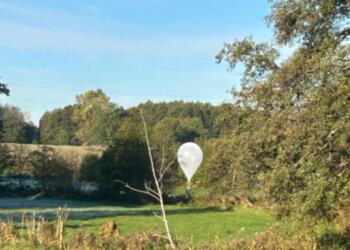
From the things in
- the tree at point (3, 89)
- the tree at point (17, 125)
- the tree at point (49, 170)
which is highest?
the tree at point (17, 125)

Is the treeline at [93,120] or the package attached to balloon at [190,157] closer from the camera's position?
the package attached to balloon at [190,157]

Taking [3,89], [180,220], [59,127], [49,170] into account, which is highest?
[59,127]

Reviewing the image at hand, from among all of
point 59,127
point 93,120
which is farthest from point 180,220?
point 59,127

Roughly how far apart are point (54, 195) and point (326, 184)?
146 ft

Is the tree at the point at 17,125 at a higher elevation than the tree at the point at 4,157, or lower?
higher

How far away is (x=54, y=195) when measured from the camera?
5303 centimetres

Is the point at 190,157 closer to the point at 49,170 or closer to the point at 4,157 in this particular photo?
the point at 4,157

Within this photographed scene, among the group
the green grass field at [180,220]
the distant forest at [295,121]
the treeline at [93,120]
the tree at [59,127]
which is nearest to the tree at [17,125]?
the treeline at [93,120]

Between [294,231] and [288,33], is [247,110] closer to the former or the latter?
[288,33]

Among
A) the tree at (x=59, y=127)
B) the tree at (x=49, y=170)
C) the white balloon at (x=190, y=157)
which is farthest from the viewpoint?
the tree at (x=59, y=127)

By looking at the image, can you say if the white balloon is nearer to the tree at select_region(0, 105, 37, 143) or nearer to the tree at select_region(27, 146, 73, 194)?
the tree at select_region(27, 146, 73, 194)

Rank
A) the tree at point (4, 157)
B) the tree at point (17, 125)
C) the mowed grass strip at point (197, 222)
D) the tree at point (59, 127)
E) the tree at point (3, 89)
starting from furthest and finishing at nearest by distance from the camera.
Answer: the tree at point (59, 127) < the tree at point (17, 125) < the tree at point (4, 157) < the tree at point (3, 89) < the mowed grass strip at point (197, 222)

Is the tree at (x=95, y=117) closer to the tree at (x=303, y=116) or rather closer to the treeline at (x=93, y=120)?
the treeline at (x=93, y=120)

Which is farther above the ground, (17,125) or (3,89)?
(17,125)
